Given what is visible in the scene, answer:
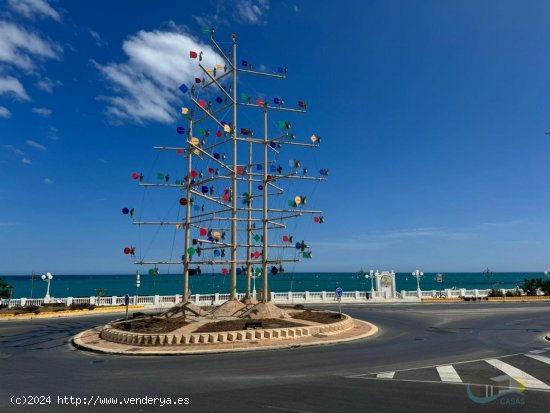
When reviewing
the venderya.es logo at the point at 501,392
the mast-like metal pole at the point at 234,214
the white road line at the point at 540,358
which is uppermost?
the mast-like metal pole at the point at 234,214

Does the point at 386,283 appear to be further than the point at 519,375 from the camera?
Yes

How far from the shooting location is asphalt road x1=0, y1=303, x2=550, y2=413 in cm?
1075

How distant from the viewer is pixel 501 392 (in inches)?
459

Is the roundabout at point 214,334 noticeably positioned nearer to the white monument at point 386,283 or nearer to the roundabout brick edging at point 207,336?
the roundabout brick edging at point 207,336

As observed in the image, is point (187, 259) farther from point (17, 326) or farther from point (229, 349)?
point (17, 326)

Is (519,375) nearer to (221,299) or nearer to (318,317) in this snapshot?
(318,317)

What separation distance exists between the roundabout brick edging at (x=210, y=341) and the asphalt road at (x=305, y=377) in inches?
36.1

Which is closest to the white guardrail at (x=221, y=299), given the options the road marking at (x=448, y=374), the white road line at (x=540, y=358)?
the white road line at (x=540, y=358)

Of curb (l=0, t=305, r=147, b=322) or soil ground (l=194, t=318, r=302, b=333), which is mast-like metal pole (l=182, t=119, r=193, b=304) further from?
curb (l=0, t=305, r=147, b=322)

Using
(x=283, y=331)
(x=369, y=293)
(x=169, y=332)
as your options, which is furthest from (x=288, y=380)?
(x=369, y=293)

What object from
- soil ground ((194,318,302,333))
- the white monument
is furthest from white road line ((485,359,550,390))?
the white monument

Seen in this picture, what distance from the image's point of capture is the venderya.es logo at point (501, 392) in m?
10.8

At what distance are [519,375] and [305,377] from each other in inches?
294

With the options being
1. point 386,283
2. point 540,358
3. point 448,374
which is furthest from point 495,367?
point 386,283
